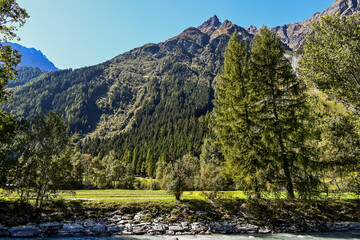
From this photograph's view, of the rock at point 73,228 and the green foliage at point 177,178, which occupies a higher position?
the green foliage at point 177,178

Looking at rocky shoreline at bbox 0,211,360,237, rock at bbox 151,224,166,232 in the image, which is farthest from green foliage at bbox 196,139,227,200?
rock at bbox 151,224,166,232

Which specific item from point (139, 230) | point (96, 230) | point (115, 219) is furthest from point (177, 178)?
point (96, 230)

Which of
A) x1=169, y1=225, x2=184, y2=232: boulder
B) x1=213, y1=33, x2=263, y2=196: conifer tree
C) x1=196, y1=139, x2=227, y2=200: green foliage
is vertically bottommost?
x1=169, y1=225, x2=184, y2=232: boulder

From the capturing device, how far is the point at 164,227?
17.1 meters

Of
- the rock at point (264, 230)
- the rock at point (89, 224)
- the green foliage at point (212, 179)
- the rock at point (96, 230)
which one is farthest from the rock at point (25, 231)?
the rock at point (264, 230)

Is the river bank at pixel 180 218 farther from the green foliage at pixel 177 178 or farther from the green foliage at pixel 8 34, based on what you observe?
the green foliage at pixel 8 34

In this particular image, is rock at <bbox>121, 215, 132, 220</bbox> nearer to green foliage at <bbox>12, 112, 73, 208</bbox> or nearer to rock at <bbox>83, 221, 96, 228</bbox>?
rock at <bbox>83, 221, 96, 228</bbox>

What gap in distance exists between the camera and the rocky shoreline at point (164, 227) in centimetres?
1623

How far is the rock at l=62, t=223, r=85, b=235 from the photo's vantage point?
16.6 m

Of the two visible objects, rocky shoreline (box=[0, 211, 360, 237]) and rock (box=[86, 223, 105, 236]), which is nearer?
rocky shoreline (box=[0, 211, 360, 237])

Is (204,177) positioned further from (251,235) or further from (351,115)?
(351,115)

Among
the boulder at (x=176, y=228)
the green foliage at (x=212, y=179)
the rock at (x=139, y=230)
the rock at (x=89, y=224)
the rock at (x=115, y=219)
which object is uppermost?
the green foliage at (x=212, y=179)

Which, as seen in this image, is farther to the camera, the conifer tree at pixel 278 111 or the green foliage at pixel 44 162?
the green foliage at pixel 44 162

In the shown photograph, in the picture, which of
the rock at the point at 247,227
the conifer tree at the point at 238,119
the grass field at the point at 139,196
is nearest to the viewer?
the rock at the point at 247,227
